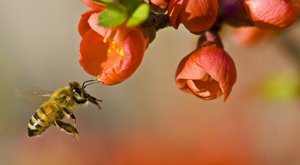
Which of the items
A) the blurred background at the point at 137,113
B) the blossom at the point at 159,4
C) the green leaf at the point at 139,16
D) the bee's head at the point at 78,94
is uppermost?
the green leaf at the point at 139,16

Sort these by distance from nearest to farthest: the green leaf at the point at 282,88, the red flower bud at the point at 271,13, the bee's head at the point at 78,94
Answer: the red flower bud at the point at 271,13 < the bee's head at the point at 78,94 < the green leaf at the point at 282,88

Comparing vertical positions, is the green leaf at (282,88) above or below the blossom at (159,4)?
below

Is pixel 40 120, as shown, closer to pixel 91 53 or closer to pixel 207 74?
pixel 91 53

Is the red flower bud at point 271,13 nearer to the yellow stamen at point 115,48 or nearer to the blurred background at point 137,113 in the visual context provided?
the yellow stamen at point 115,48

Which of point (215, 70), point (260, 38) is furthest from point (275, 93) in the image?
point (215, 70)

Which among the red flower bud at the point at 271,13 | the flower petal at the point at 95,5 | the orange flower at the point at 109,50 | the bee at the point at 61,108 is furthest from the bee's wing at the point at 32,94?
the red flower bud at the point at 271,13

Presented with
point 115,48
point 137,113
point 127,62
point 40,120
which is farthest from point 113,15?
point 137,113
